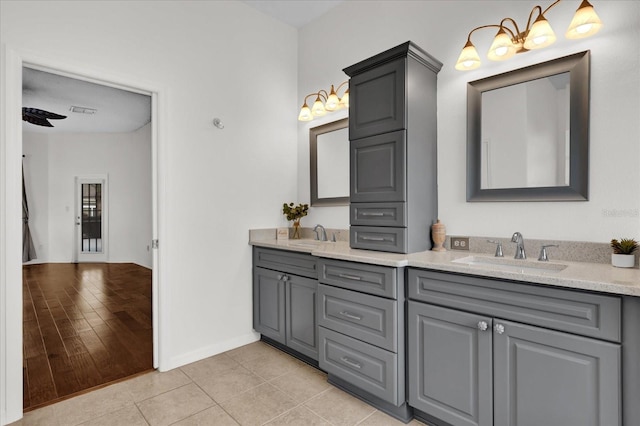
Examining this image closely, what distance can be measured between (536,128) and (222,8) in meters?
2.64

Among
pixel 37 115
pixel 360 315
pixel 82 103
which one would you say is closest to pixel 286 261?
pixel 360 315

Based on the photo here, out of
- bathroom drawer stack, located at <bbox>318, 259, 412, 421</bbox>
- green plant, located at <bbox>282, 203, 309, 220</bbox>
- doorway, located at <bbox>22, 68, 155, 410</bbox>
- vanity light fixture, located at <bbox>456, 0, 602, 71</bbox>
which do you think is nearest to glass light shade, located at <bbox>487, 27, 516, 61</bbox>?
vanity light fixture, located at <bbox>456, 0, 602, 71</bbox>

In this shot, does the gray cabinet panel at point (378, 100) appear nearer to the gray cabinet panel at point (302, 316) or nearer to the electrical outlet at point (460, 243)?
the electrical outlet at point (460, 243)

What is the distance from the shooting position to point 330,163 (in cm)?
322

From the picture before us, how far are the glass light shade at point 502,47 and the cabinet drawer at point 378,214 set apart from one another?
102 centimetres

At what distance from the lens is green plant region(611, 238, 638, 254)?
1649 millimetres

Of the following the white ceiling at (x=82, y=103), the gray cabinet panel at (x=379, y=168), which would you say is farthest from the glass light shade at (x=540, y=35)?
the white ceiling at (x=82, y=103)

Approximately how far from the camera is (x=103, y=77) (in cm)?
234

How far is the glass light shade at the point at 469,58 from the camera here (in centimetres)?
208

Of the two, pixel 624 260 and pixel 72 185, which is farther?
pixel 72 185

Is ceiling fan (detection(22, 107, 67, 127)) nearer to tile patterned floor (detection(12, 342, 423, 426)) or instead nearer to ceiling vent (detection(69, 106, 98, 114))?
ceiling vent (detection(69, 106, 98, 114))

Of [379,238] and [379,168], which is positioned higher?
[379,168]

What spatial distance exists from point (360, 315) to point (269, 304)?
1.13 m

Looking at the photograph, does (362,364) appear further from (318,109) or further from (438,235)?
(318,109)
